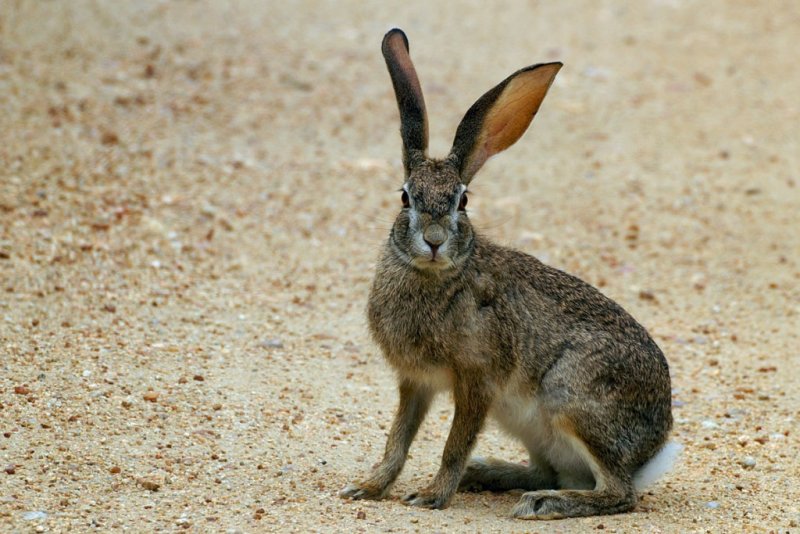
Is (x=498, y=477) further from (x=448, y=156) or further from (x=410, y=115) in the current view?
(x=410, y=115)

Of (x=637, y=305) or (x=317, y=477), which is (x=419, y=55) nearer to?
(x=637, y=305)

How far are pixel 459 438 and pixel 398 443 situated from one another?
16.2 inches

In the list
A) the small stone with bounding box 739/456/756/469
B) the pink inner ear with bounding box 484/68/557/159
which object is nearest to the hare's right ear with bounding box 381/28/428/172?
the pink inner ear with bounding box 484/68/557/159

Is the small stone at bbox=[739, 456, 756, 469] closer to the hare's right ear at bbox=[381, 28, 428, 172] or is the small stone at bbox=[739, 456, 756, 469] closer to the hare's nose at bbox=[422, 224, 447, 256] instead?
the hare's nose at bbox=[422, 224, 447, 256]

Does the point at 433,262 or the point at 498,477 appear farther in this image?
the point at 498,477

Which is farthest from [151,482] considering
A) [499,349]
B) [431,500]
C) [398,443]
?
[499,349]

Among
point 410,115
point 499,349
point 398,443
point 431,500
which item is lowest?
point 431,500

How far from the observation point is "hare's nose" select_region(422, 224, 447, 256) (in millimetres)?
5676

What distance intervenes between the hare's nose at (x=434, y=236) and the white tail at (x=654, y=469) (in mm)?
1728

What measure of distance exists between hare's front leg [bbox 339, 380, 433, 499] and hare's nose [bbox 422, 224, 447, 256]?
2.99 feet

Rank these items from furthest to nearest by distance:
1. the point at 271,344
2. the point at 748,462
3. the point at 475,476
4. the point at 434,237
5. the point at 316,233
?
the point at 316,233 → the point at 271,344 → the point at 748,462 → the point at 475,476 → the point at 434,237

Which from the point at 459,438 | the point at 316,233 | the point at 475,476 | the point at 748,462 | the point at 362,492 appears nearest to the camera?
the point at 459,438

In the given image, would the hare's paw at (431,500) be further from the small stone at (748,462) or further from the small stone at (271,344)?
the small stone at (271,344)

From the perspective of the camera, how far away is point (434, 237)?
5676 mm
